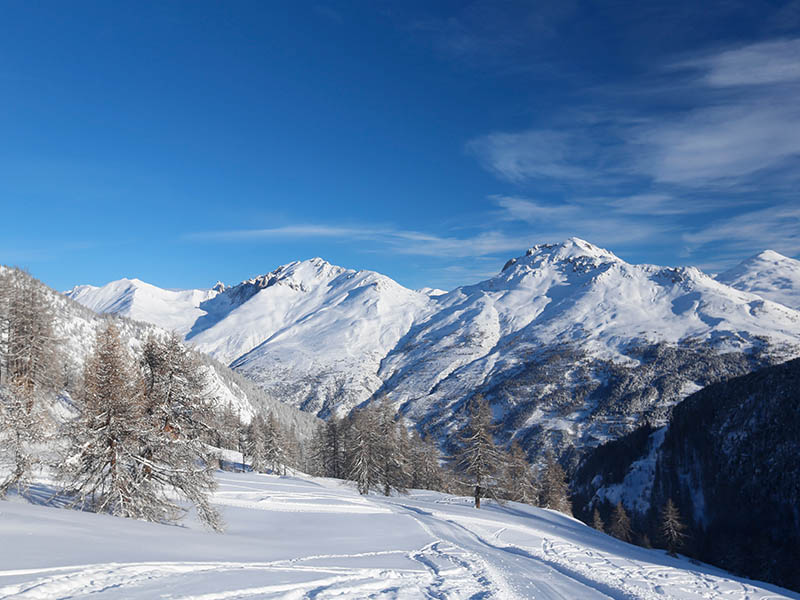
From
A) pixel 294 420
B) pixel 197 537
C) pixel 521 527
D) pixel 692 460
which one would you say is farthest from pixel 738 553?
pixel 294 420

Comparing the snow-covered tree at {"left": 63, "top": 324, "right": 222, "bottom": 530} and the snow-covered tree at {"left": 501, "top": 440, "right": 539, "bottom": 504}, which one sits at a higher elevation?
the snow-covered tree at {"left": 63, "top": 324, "right": 222, "bottom": 530}

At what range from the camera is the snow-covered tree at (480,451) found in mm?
41031

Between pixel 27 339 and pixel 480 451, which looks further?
pixel 480 451

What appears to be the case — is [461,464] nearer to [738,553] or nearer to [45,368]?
[45,368]

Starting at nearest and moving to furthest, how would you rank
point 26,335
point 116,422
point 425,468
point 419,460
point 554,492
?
1. point 116,422
2. point 26,335
3. point 554,492
4. point 419,460
5. point 425,468

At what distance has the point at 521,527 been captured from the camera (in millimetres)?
29969

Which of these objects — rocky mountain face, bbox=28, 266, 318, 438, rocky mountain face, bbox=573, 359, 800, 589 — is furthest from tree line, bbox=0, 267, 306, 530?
rocky mountain face, bbox=573, 359, 800, 589

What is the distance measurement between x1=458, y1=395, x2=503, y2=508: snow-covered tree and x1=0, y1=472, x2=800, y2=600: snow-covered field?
14846 mm

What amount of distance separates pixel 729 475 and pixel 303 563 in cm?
11409

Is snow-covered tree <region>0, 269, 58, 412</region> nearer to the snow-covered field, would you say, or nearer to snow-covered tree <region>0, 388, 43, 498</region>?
snow-covered tree <region>0, 388, 43, 498</region>

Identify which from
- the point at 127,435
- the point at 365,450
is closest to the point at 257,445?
the point at 365,450

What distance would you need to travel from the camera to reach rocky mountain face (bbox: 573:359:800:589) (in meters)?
80.6

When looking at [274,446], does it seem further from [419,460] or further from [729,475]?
[729,475]

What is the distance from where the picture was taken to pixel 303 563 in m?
13.6
